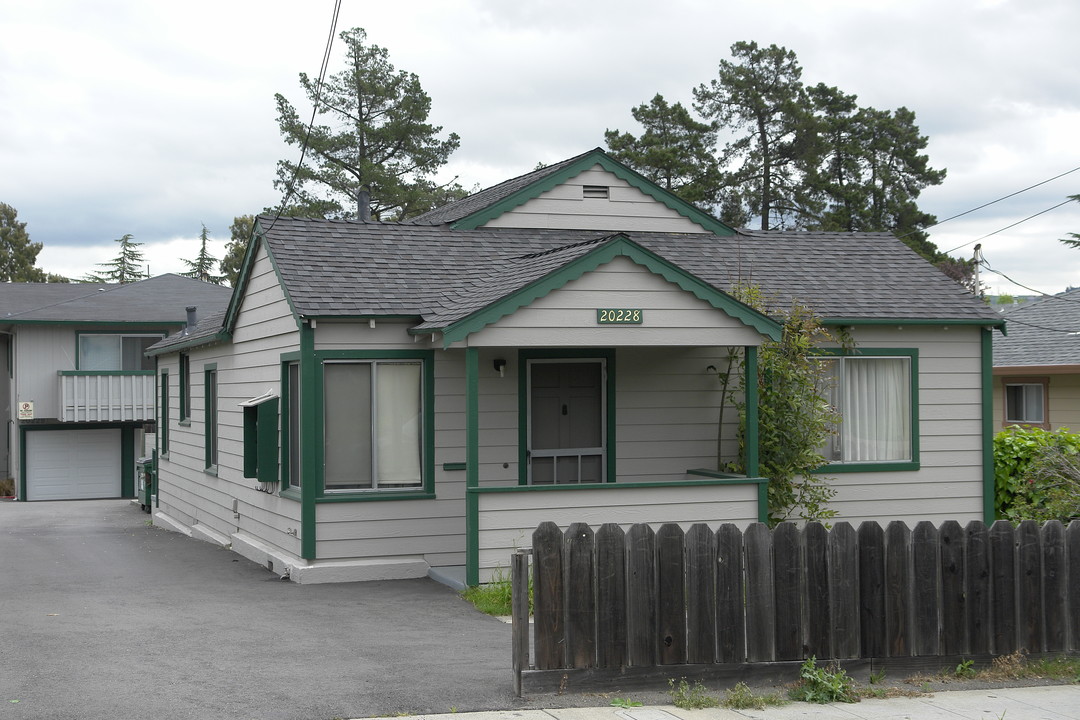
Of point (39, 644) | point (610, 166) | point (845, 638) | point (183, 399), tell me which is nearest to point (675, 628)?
point (845, 638)

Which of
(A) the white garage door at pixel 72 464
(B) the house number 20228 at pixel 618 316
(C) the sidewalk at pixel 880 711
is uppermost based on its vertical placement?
(B) the house number 20228 at pixel 618 316

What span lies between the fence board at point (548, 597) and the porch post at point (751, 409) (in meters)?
5.89

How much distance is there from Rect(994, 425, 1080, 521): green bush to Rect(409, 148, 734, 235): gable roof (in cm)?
503

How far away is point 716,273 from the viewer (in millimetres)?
15609

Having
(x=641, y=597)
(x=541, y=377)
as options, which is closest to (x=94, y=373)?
(x=541, y=377)

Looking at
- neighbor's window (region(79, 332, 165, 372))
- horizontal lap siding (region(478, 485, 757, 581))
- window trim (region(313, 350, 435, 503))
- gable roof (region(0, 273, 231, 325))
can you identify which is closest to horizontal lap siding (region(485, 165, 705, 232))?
window trim (region(313, 350, 435, 503))

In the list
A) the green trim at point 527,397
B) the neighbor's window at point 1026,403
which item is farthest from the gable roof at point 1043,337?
the green trim at point 527,397

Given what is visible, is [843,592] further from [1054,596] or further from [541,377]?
[541,377]

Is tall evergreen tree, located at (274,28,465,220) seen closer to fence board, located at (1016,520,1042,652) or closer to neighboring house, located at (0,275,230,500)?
neighboring house, located at (0,275,230,500)

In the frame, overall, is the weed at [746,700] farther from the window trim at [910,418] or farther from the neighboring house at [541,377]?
the window trim at [910,418]

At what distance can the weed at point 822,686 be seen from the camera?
7.56m

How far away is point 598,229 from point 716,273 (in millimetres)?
2177

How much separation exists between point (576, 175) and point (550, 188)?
452 mm

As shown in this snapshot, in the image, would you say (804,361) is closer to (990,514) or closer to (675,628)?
(990,514)
